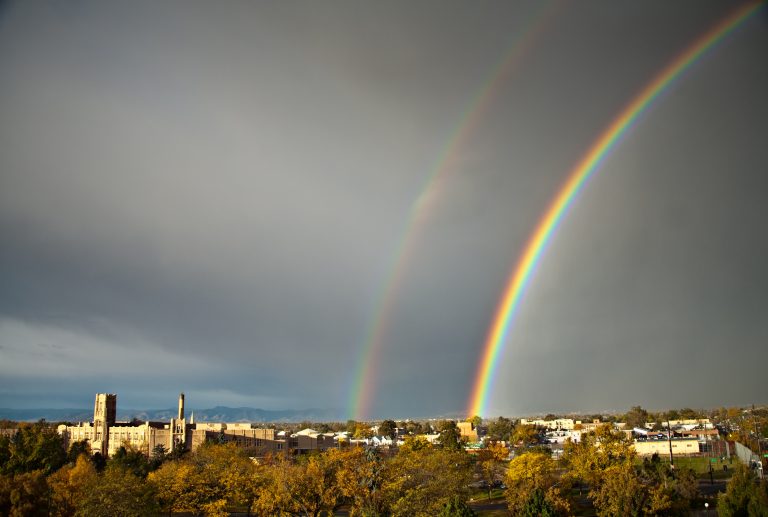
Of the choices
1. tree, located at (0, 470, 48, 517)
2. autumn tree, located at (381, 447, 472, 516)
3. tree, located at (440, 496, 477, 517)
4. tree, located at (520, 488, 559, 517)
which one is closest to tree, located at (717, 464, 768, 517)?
tree, located at (520, 488, 559, 517)

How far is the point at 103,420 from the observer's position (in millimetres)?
140000

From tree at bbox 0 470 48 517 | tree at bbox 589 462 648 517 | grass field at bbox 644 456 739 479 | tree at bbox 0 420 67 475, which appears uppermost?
tree at bbox 0 420 67 475

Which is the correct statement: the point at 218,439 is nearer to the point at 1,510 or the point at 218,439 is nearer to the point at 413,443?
the point at 413,443

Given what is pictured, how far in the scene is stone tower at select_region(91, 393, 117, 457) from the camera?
5443 inches

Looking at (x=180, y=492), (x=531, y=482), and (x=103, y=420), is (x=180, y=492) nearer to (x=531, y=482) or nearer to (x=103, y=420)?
(x=531, y=482)

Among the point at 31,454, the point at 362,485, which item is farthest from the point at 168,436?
the point at 362,485

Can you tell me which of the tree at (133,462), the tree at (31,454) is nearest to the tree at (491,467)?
the tree at (133,462)

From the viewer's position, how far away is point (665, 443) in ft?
402

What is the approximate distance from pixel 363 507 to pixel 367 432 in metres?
158

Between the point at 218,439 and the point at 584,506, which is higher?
the point at 218,439

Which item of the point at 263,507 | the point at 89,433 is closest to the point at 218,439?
the point at 89,433

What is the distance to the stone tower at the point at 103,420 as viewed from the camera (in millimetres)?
138250

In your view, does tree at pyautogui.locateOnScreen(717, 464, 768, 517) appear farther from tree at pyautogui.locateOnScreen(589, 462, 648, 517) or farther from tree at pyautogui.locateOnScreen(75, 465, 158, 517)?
tree at pyautogui.locateOnScreen(75, 465, 158, 517)

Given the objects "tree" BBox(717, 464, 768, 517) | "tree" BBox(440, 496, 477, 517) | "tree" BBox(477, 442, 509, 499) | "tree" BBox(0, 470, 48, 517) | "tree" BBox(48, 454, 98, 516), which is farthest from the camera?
"tree" BBox(477, 442, 509, 499)
